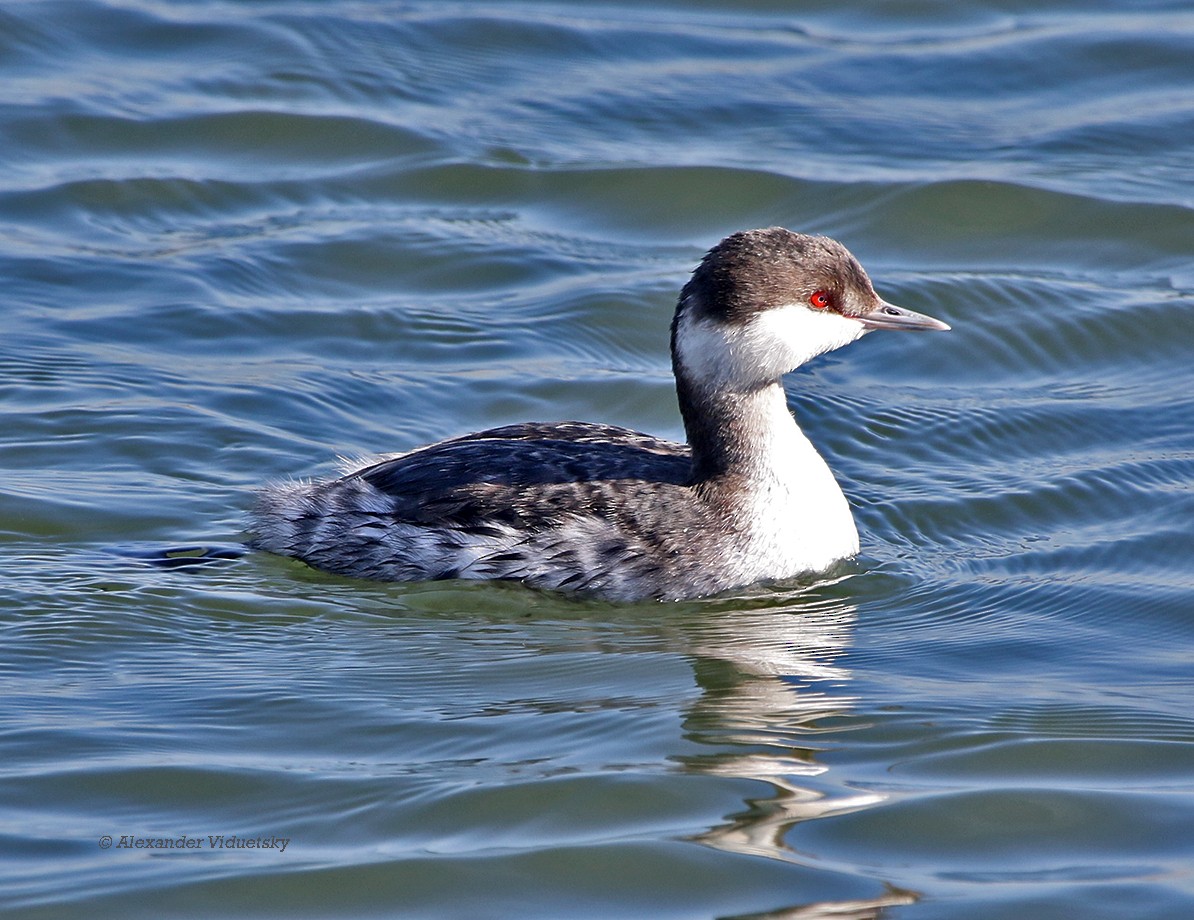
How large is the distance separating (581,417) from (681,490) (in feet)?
7.51

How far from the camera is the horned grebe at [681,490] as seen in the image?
8195mm

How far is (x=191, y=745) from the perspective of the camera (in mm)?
6648

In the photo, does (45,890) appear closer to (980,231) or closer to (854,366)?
(854,366)

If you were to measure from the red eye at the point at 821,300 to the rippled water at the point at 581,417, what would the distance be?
1.27 metres

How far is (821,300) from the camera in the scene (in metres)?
8.33

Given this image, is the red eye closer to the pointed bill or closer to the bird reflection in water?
the pointed bill

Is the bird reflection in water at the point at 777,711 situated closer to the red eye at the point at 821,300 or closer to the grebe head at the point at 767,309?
the grebe head at the point at 767,309

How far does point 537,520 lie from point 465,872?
8.50ft

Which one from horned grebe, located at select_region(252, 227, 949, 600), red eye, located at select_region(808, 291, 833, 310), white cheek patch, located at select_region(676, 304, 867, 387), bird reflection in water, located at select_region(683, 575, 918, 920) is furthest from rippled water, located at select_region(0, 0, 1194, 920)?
red eye, located at select_region(808, 291, 833, 310)

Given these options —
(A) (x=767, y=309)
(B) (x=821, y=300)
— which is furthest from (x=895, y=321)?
(A) (x=767, y=309)

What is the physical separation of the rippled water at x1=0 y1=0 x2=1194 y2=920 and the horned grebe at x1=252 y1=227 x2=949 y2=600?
18 centimetres

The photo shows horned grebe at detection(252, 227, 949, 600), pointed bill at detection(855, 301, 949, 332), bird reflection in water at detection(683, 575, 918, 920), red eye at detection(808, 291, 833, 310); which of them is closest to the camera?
bird reflection in water at detection(683, 575, 918, 920)

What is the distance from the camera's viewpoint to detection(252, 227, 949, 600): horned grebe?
8.20 metres

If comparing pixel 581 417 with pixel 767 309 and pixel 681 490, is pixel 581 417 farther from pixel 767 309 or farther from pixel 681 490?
pixel 767 309
